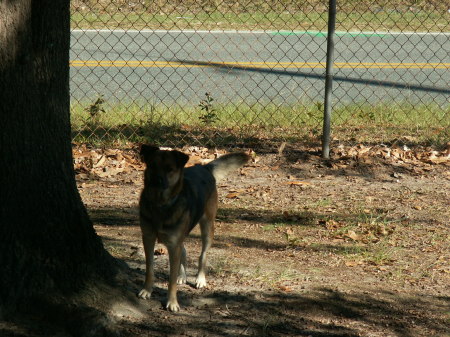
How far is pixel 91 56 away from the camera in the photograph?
1295 cm

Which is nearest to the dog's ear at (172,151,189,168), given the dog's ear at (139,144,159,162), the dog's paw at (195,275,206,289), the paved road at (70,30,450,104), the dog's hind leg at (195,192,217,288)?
the dog's ear at (139,144,159,162)

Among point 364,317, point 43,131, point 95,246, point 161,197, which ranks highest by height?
point 43,131

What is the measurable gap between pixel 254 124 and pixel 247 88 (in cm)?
225

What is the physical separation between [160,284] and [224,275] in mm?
440

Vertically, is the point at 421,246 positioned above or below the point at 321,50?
below

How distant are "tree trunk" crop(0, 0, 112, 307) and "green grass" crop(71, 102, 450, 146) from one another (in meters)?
3.92

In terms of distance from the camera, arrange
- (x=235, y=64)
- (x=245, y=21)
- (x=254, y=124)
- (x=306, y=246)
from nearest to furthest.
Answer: (x=306, y=246) < (x=254, y=124) < (x=235, y=64) < (x=245, y=21)

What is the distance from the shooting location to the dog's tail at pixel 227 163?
4.80 meters

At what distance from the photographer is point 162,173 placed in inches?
154

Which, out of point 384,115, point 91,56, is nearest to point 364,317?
point 384,115

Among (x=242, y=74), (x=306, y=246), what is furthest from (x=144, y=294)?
(x=242, y=74)

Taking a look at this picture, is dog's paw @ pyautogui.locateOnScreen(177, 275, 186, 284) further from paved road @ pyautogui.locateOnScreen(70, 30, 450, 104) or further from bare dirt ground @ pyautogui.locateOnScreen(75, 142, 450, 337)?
paved road @ pyautogui.locateOnScreen(70, 30, 450, 104)

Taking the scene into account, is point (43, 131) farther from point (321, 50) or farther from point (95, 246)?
point (321, 50)

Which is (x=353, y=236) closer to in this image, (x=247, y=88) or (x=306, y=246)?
(x=306, y=246)
